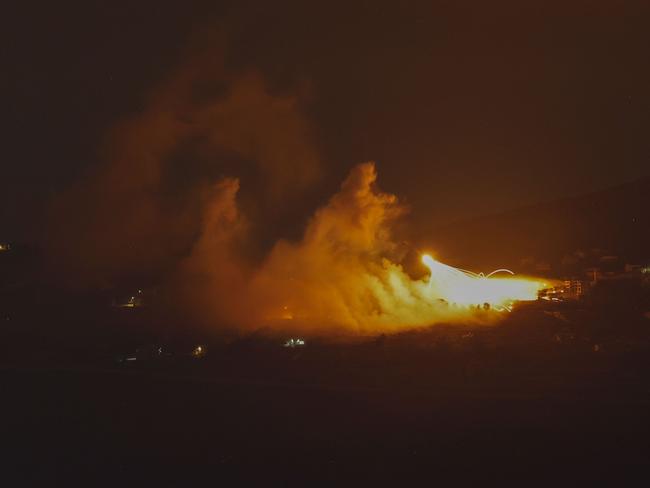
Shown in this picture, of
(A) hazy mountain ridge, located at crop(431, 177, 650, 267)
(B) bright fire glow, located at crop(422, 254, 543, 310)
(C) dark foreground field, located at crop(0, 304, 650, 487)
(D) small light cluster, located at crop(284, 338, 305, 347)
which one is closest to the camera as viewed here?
(C) dark foreground field, located at crop(0, 304, 650, 487)

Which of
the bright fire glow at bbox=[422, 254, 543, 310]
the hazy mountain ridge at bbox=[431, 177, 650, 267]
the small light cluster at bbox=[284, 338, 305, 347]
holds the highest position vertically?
the hazy mountain ridge at bbox=[431, 177, 650, 267]

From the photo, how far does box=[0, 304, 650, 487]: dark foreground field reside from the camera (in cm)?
1164

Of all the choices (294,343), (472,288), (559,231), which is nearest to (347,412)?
(294,343)

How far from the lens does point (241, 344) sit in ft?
82.2

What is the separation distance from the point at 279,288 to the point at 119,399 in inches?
512

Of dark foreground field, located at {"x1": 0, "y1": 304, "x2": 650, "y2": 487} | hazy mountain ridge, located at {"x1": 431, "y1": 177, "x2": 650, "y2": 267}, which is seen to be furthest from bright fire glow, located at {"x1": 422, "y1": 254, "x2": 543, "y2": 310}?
hazy mountain ridge, located at {"x1": 431, "y1": 177, "x2": 650, "y2": 267}

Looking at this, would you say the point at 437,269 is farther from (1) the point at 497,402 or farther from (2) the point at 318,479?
(2) the point at 318,479

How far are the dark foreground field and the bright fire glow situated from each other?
4.83 meters

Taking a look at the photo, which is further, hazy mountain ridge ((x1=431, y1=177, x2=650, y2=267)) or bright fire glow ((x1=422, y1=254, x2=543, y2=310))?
hazy mountain ridge ((x1=431, y1=177, x2=650, y2=267))

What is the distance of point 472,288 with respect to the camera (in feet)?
106

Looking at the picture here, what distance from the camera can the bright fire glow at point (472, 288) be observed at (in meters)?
30.5

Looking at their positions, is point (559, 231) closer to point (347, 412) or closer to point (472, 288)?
point (472, 288)

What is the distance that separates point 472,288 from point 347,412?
17451 millimetres

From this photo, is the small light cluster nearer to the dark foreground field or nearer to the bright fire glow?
the dark foreground field
